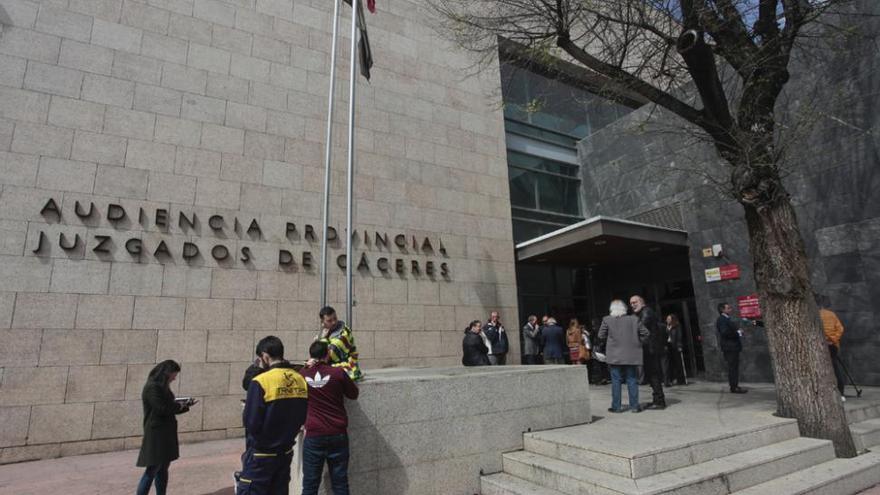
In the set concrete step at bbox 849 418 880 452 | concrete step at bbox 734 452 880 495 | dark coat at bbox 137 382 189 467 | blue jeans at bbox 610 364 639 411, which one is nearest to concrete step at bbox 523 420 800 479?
concrete step at bbox 734 452 880 495

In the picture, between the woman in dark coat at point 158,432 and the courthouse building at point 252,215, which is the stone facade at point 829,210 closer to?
the courthouse building at point 252,215

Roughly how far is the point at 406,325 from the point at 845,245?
400 inches

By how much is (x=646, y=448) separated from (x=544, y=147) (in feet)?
42.1

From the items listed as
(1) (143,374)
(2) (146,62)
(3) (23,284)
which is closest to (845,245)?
(1) (143,374)

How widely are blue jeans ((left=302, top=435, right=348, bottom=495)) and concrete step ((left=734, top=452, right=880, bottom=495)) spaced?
4022mm

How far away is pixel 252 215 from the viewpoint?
9.80 metres

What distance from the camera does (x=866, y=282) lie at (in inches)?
407

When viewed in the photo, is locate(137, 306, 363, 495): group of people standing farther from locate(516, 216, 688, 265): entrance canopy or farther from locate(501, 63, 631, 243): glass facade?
locate(501, 63, 631, 243): glass facade

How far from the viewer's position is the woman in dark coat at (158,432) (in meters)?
4.88

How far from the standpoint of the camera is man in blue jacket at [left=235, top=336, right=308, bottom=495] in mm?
3855

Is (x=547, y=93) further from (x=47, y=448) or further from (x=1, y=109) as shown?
(x=47, y=448)

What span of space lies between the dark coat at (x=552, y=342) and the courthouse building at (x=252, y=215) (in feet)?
3.65

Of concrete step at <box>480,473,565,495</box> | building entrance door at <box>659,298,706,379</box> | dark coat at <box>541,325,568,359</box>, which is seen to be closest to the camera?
concrete step at <box>480,473,565,495</box>

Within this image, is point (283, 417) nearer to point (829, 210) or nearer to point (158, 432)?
point (158, 432)
